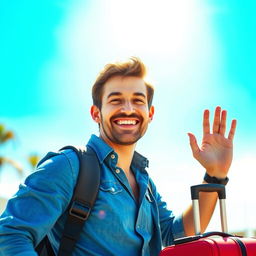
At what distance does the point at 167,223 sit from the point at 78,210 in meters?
1.17

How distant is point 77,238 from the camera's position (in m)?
3.02

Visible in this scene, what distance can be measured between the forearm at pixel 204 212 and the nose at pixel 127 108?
2.98 ft

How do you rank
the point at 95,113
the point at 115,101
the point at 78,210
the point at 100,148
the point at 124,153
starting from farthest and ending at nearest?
the point at 95,113 → the point at 124,153 → the point at 115,101 → the point at 100,148 → the point at 78,210

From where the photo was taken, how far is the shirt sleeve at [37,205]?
279 cm

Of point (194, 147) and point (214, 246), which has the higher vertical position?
point (194, 147)

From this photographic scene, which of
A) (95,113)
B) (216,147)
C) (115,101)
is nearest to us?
(115,101)

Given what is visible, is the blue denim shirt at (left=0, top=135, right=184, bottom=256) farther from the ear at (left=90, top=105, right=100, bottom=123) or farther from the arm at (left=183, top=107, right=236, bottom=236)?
the arm at (left=183, top=107, right=236, bottom=236)

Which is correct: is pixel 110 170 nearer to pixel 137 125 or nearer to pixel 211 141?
pixel 137 125

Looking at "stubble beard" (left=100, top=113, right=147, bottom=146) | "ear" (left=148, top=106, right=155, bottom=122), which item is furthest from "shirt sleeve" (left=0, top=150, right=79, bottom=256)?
"ear" (left=148, top=106, right=155, bottom=122)

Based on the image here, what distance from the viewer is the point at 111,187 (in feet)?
10.6

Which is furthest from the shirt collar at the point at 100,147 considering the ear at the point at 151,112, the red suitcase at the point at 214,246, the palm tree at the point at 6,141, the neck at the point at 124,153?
the palm tree at the point at 6,141

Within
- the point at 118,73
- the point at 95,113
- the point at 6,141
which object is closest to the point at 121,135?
the point at 95,113

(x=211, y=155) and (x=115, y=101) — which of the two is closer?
(x=115, y=101)

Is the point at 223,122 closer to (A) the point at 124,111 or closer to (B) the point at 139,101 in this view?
(B) the point at 139,101
